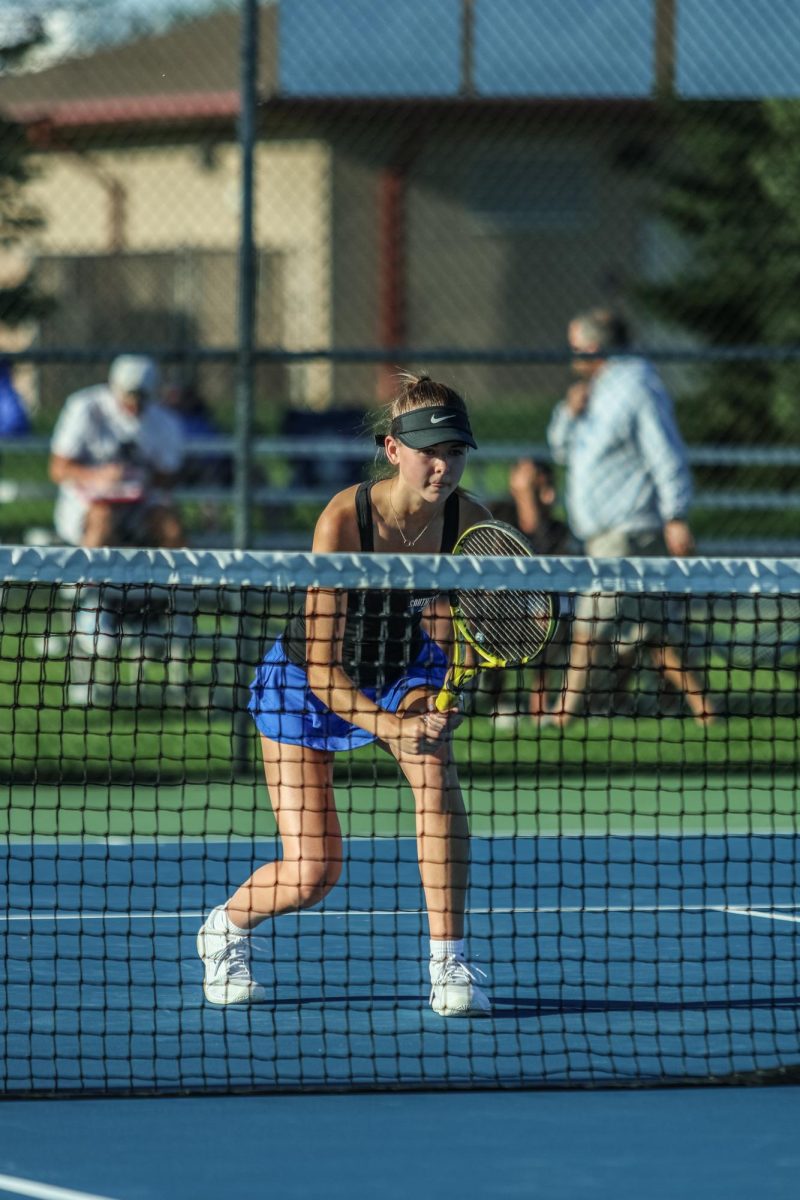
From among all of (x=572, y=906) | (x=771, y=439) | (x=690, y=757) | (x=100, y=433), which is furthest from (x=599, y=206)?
(x=572, y=906)

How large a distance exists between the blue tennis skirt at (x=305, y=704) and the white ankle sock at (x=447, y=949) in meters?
0.49

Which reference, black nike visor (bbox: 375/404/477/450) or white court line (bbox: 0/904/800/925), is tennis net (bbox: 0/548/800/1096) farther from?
black nike visor (bbox: 375/404/477/450)

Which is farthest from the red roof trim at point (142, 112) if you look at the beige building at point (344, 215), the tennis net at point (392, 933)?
the tennis net at point (392, 933)

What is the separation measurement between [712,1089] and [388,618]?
4.49 ft

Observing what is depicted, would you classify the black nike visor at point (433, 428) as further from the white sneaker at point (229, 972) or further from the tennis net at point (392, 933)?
the white sneaker at point (229, 972)

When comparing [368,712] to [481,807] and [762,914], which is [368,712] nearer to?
[762,914]

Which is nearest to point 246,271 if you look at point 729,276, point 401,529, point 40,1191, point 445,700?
point 401,529

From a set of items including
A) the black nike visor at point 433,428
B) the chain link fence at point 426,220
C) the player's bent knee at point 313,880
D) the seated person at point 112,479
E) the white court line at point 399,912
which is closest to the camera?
the black nike visor at point 433,428

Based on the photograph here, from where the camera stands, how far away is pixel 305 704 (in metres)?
4.83

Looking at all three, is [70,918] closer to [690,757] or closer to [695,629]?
[690,757]

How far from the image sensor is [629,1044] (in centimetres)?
456

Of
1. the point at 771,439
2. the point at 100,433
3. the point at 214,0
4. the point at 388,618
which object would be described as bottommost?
the point at 388,618

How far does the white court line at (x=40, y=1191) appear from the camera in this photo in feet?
11.7

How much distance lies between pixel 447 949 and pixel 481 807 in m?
2.73
